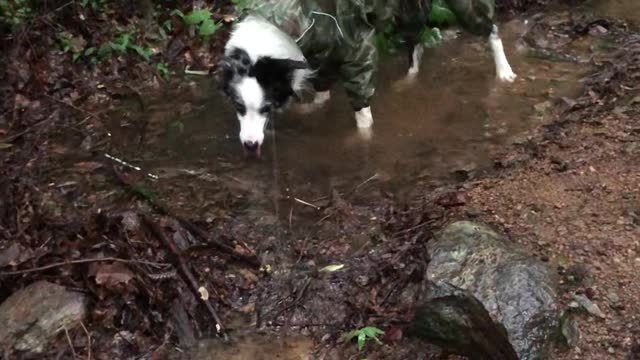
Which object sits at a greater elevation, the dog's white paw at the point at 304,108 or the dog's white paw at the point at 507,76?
the dog's white paw at the point at 507,76

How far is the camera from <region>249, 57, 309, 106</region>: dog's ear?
15.6 feet

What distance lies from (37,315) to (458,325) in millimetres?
2173

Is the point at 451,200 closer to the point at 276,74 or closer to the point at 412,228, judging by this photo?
the point at 412,228

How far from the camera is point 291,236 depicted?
4391mm

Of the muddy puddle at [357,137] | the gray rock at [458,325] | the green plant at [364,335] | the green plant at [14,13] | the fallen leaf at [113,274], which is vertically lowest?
the muddy puddle at [357,137]

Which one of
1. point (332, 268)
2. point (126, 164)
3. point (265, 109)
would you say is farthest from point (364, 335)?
point (126, 164)

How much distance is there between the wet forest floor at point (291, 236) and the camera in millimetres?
3625

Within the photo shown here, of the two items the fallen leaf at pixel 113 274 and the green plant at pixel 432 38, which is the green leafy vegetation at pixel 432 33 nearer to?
the green plant at pixel 432 38

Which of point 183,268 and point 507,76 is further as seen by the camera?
point 507,76

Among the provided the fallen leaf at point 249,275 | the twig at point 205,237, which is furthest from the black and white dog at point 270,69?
the fallen leaf at point 249,275

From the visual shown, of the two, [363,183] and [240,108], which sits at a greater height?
[240,108]

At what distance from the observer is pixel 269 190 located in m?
4.88

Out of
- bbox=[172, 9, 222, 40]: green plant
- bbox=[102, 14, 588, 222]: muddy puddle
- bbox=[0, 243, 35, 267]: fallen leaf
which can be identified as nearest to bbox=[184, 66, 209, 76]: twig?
Result: bbox=[102, 14, 588, 222]: muddy puddle

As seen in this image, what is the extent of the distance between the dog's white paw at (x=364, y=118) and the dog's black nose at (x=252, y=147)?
92cm
